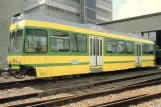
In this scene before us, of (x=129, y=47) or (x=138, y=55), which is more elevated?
(x=129, y=47)

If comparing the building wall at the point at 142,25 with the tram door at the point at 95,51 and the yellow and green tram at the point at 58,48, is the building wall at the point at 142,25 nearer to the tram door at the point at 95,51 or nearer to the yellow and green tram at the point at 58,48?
the yellow and green tram at the point at 58,48

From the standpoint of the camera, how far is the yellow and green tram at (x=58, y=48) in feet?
35.7

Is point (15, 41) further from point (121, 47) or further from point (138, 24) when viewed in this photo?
point (138, 24)

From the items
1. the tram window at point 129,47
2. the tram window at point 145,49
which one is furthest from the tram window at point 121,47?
the tram window at point 145,49

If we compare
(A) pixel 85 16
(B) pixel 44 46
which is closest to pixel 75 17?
(A) pixel 85 16

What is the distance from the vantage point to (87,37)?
14.2 metres

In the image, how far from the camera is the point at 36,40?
11.0m

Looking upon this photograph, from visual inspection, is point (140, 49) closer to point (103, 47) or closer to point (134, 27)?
point (103, 47)

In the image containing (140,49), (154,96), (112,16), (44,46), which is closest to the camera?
(154,96)

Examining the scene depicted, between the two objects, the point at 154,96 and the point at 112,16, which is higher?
the point at 112,16

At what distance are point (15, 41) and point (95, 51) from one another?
5400 millimetres

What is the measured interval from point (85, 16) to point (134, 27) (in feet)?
150

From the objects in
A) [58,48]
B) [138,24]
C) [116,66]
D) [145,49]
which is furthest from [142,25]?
[58,48]

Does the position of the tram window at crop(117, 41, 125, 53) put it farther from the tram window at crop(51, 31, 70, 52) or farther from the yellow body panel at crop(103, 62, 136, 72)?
the tram window at crop(51, 31, 70, 52)
